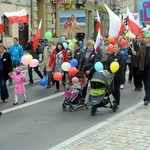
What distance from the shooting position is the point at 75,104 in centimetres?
917

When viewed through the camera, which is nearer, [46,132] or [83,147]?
[83,147]

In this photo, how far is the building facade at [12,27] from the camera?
23719mm

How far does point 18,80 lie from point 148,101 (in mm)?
3609

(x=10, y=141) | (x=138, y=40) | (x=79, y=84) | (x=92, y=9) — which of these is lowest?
(x=10, y=141)

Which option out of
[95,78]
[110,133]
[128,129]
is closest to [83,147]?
[110,133]

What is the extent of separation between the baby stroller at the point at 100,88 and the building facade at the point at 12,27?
15524 millimetres

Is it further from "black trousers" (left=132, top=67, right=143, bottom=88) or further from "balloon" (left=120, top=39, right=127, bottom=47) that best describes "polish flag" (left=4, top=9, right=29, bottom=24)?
"black trousers" (left=132, top=67, right=143, bottom=88)

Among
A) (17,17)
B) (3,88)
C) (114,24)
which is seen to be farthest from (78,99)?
(17,17)

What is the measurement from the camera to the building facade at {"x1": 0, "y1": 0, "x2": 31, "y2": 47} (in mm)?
23719

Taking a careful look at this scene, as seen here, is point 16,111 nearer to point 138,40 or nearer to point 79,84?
point 79,84

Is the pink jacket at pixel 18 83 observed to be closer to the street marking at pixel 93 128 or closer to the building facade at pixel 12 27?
the street marking at pixel 93 128

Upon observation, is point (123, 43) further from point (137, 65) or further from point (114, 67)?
point (114, 67)

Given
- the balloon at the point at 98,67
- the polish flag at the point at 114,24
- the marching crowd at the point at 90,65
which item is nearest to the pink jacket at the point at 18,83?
the marching crowd at the point at 90,65

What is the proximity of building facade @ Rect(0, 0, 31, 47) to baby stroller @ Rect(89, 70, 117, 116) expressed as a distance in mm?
15524
